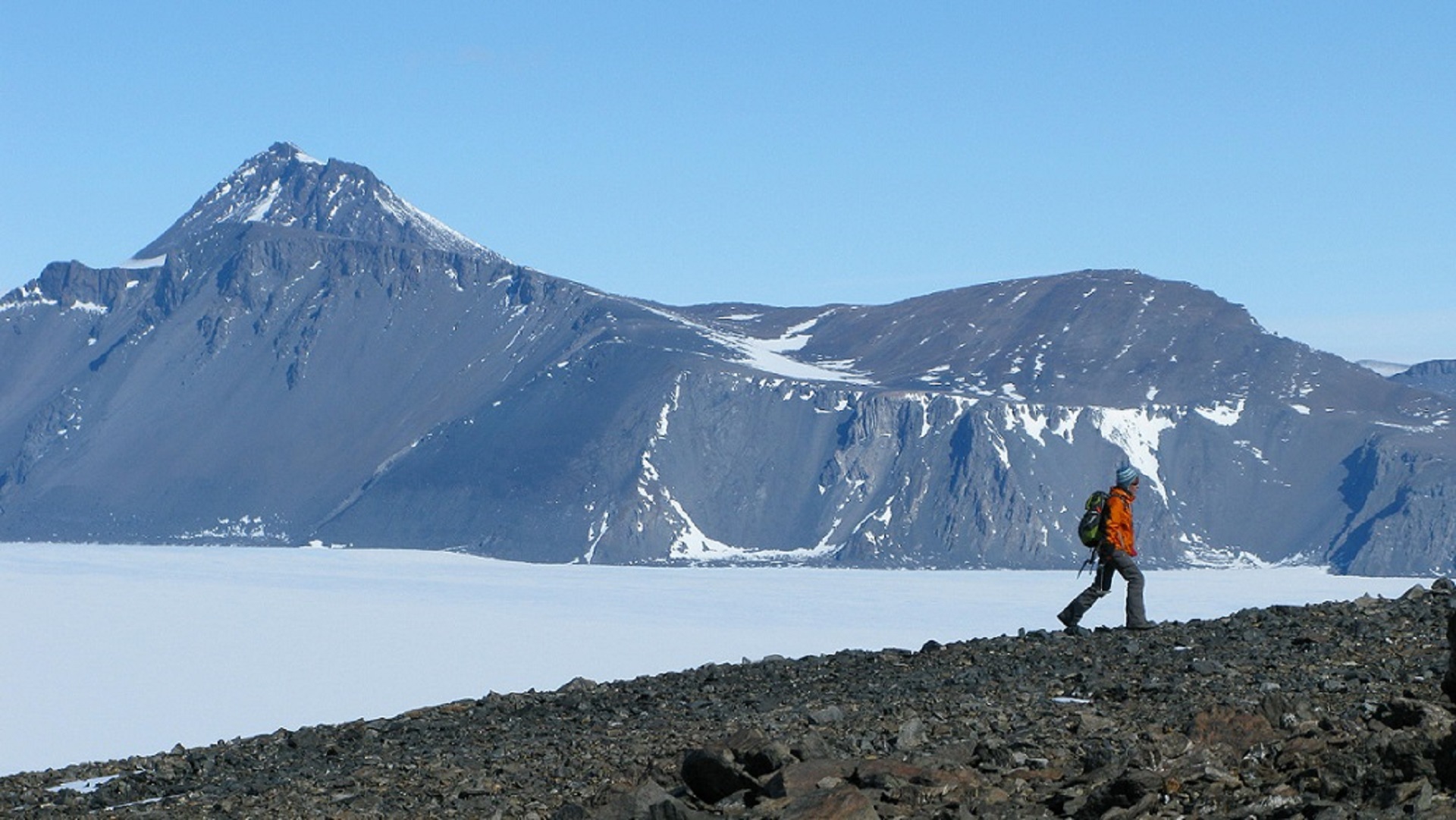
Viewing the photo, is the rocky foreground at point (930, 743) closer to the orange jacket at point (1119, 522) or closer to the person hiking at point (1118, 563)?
the person hiking at point (1118, 563)

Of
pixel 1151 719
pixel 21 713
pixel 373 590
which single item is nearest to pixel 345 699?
pixel 21 713

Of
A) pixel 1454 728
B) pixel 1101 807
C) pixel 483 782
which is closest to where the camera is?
pixel 1454 728

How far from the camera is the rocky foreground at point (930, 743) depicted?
10297mm

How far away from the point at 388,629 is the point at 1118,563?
94.0m

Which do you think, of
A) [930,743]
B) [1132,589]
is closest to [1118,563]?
[1132,589]

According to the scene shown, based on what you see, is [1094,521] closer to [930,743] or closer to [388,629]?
[930,743]

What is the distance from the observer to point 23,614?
424 ft

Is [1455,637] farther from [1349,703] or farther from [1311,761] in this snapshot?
[1349,703]

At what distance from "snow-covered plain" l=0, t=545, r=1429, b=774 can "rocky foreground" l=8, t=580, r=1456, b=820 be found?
30.3 metres

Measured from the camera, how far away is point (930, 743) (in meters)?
13.5

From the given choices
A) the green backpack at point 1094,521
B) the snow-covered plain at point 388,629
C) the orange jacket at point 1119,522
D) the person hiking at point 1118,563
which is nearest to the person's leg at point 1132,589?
the person hiking at point 1118,563

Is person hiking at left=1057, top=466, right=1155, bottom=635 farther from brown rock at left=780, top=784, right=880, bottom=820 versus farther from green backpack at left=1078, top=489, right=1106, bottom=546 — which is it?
brown rock at left=780, top=784, right=880, bottom=820

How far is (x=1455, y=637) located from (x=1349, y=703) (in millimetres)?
3273

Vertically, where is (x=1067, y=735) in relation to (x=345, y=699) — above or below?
above
